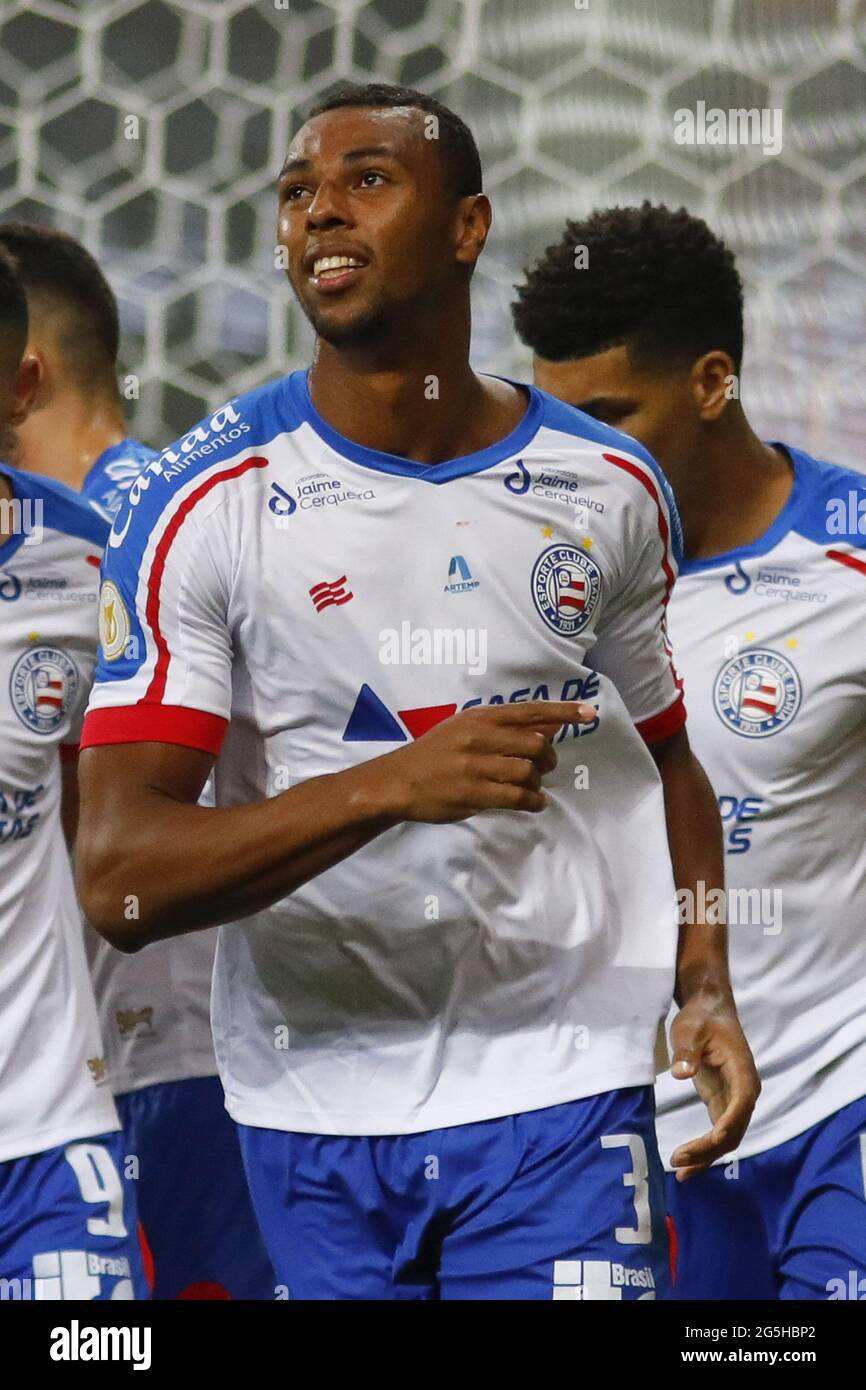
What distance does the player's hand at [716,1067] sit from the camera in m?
1.88

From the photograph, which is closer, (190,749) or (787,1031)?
(190,749)

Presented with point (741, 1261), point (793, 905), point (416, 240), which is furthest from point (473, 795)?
point (741, 1261)

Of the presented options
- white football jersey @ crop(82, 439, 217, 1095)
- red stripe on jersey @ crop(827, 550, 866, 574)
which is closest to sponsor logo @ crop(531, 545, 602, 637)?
red stripe on jersey @ crop(827, 550, 866, 574)

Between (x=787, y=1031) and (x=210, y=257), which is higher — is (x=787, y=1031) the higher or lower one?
the lower one

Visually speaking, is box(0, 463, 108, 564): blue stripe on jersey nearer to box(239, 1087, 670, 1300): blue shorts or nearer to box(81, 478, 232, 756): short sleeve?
box(81, 478, 232, 756): short sleeve

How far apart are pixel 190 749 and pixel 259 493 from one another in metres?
0.25

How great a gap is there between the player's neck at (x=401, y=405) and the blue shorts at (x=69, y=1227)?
2.46 feet

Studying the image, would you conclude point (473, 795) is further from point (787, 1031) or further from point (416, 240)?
point (787, 1031)

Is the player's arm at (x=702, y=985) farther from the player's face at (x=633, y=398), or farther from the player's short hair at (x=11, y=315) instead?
the player's short hair at (x=11, y=315)

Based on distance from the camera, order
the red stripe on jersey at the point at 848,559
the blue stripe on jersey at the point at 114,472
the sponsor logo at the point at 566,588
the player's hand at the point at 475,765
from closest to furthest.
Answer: the player's hand at the point at 475,765 < the sponsor logo at the point at 566,588 < the red stripe on jersey at the point at 848,559 < the blue stripe on jersey at the point at 114,472

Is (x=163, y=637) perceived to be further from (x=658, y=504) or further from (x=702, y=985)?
(x=702, y=985)

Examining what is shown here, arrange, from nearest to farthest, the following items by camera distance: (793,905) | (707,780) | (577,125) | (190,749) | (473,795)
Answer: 1. (473,795)
2. (190,749)
3. (707,780)
4. (793,905)
5. (577,125)

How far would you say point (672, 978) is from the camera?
1.99 metres

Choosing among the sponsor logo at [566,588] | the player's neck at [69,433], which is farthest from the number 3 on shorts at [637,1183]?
the player's neck at [69,433]
